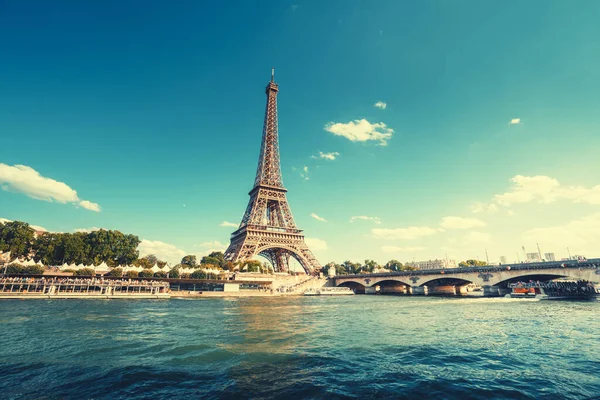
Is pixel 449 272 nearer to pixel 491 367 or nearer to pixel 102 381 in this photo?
pixel 491 367

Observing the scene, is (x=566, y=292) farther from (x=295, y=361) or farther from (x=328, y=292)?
(x=295, y=361)

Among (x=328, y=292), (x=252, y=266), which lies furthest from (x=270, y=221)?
(x=328, y=292)

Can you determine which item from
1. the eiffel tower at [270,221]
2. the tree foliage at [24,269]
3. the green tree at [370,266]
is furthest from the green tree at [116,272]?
the green tree at [370,266]

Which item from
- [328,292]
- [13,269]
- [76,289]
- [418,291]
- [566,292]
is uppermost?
[13,269]

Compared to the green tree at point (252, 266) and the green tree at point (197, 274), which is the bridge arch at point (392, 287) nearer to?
the green tree at point (252, 266)

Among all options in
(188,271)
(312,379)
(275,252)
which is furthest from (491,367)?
(275,252)

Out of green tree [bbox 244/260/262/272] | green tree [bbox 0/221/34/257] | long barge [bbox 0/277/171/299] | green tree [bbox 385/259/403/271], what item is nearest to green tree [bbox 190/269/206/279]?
long barge [bbox 0/277/171/299]
